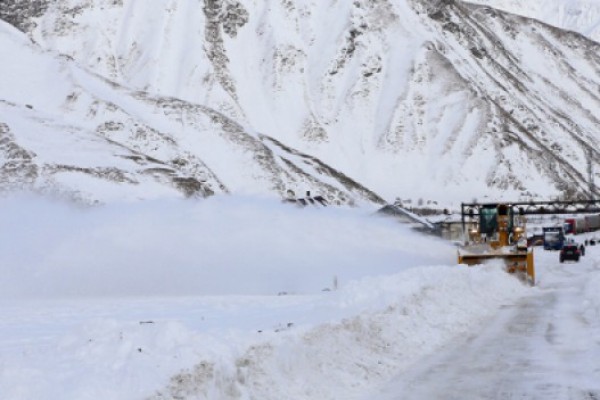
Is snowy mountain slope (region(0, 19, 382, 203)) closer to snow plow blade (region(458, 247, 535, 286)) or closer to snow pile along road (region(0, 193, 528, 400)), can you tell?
snow pile along road (region(0, 193, 528, 400))

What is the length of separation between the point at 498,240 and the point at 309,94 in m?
129

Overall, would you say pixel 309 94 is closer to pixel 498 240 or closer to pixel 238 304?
pixel 498 240

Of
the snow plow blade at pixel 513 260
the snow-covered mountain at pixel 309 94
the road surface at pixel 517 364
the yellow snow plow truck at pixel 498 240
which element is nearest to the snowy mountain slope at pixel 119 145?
the snow-covered mountain at pixel 309 94

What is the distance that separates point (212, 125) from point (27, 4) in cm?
6381

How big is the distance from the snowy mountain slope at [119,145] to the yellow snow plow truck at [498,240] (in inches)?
1899

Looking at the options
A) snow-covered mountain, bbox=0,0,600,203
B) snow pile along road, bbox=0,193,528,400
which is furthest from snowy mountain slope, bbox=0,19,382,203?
snow pile along road, bbox=0,193,528,400

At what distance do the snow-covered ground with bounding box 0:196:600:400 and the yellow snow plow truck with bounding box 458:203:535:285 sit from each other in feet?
5.16

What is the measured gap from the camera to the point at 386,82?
166250 millimetres

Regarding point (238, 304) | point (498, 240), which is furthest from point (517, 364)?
point (498, 240)

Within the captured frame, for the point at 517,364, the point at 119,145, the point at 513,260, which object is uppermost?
the point at 119,145

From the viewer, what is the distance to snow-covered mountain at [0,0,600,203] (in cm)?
11950

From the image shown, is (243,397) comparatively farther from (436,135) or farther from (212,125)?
(436,135)

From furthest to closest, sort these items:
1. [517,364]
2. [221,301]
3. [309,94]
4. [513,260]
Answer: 1. [309,94]
2. [513,260]
3. [221,301]
4. [517,364]

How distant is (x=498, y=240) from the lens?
39.1 metres
